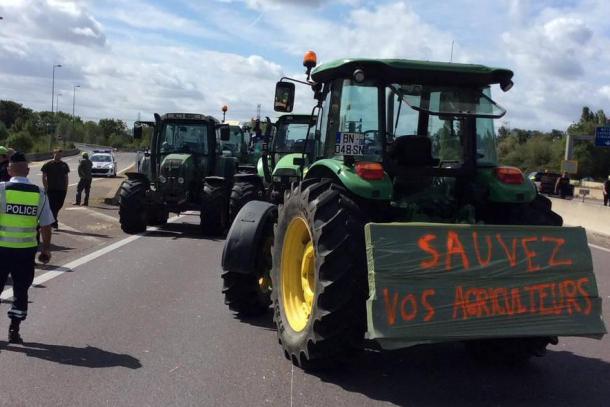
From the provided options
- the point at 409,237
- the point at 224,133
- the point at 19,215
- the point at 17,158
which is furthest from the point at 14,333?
the point at 224,133

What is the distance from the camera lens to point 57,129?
94562 mm

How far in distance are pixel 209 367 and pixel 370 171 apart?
6.74 ft

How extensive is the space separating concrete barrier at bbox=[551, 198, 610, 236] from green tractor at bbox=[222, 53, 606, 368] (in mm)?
15221

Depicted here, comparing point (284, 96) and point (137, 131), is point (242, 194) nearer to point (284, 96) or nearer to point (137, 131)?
point (137, 131)

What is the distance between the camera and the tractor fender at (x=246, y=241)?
6.61 m

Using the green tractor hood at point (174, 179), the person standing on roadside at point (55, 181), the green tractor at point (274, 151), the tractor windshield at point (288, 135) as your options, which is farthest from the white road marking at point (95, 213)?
the tractor windshield at point (288, 135)

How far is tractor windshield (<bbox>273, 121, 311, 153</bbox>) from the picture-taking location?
48.1 feet

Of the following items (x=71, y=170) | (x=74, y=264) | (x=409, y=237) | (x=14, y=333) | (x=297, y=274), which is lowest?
(x=71, y=170)

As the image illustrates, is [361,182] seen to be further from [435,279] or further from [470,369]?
[470,369]

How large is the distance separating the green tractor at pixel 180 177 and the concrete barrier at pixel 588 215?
11.2m

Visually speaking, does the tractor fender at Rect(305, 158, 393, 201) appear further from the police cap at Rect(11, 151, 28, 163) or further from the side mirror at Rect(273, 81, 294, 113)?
the police cap at Rect(11, 151, 28, 163)

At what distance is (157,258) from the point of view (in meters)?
11.4

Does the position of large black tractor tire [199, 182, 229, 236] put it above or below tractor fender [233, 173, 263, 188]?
below

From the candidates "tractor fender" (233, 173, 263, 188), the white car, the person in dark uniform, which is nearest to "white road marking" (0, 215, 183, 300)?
"tractor fender" (233, 173, 263, 188)
